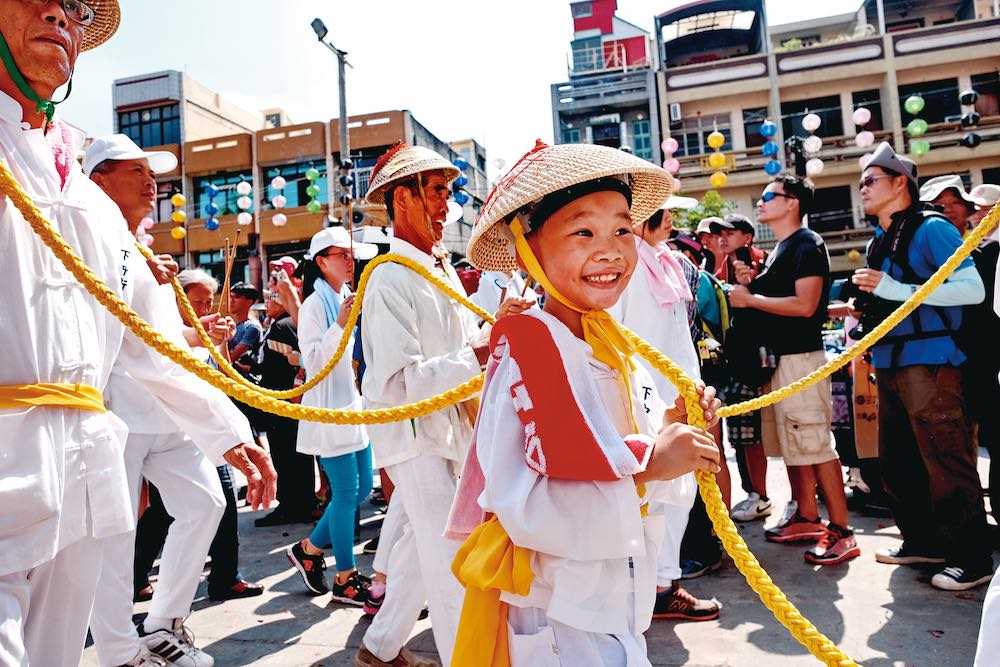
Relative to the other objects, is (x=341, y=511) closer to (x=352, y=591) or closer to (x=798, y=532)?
(x=352, y=591)

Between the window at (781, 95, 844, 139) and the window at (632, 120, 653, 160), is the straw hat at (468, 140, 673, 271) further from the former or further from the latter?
the window at (781, 95, 844, 139)

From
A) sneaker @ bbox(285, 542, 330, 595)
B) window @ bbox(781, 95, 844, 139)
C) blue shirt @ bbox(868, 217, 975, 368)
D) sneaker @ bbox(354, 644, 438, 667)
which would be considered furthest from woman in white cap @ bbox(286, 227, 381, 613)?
window @ bbox(781, 95, 844, 139)

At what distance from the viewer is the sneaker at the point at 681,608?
342 centimetres

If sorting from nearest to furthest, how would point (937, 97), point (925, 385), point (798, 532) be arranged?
1. point (925, 385)
2. point (798, 532)
3. point (937, 97)

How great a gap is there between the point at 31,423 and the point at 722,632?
2939mm

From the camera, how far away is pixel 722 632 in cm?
327

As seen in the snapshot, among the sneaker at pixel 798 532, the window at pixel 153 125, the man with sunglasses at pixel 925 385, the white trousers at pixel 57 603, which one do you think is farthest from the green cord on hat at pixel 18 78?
the window at pixel 153 125

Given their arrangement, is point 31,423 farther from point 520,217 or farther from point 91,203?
point 520,217

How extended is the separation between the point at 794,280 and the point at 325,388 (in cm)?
298

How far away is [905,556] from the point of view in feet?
13.0

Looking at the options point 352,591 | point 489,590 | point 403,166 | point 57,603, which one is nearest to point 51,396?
point 57,603

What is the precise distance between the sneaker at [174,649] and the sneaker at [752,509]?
3522mm

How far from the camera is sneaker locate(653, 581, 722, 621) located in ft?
11.2

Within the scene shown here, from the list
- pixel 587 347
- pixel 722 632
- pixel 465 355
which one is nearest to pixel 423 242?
pixel 465 355
